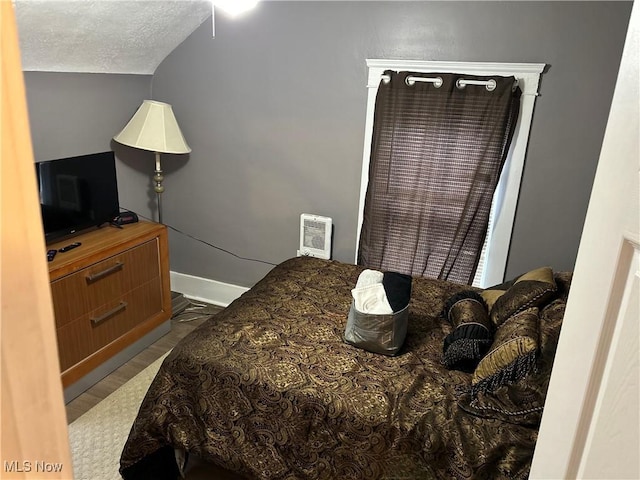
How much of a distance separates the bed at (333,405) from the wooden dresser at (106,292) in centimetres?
86

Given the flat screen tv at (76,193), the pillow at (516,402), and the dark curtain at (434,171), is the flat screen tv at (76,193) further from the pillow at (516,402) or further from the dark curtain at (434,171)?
the pillow at (516,402)

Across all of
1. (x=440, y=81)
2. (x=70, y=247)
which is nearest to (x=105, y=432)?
(x=70, y=247)

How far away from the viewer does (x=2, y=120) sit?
15.3 inches

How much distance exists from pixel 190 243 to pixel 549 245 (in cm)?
263

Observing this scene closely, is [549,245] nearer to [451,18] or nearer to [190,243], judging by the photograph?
[451,18]

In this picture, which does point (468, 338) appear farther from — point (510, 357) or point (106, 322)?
point (106, 322)

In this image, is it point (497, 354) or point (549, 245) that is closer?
point (497, 354)

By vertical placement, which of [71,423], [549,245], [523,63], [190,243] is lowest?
[71,423]

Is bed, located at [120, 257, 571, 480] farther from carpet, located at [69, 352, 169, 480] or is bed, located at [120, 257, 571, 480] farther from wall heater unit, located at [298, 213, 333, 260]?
wall heater unit, located at [298, 213, 333, 260]

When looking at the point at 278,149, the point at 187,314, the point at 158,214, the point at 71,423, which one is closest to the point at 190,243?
the point at 158,214

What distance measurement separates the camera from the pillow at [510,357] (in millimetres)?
1718

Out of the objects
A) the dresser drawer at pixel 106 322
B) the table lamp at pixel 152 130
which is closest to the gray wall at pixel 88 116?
the table lamp at pixel 152 130

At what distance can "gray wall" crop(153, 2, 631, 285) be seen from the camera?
2775 millimetres

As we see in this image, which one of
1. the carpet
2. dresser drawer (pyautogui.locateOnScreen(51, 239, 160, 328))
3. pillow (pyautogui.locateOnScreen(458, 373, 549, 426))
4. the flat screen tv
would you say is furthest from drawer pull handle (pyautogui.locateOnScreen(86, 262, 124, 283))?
pillow (pyautogui.locateOnScreen(458, 373, 549, 426))
